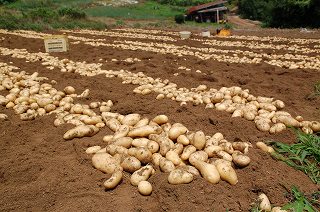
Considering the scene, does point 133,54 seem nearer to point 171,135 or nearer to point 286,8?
point 171,135

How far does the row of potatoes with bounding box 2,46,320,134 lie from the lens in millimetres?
3424

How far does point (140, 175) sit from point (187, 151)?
0.57 m

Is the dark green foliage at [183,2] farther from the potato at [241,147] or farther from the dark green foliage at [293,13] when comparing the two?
the potato at [241,147]

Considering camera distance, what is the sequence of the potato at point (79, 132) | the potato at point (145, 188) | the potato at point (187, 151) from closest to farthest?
the potato at point (145, 188)
the potato at point (187, 151)
the potato at point (79, 132)

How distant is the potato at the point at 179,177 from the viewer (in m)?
2.41

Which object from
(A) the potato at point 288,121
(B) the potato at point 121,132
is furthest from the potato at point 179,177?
(A) the potato at point 288,121

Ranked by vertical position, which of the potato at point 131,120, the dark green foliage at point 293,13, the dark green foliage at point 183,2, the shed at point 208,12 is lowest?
the potato at point 131,120

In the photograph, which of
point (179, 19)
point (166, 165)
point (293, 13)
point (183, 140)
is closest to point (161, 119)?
point (183, 140)

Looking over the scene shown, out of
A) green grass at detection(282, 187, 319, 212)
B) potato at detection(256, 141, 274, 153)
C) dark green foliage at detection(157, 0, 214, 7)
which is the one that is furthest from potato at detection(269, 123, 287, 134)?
dark green foliage at detection(157, 0, 214, 7)

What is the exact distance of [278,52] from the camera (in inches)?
374

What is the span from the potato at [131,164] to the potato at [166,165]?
0.20m

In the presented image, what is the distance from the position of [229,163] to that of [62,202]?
55.7 inches

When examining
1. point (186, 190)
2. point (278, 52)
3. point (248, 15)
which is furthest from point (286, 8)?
point (186, 190)

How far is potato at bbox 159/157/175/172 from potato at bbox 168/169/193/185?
0.15 meters
